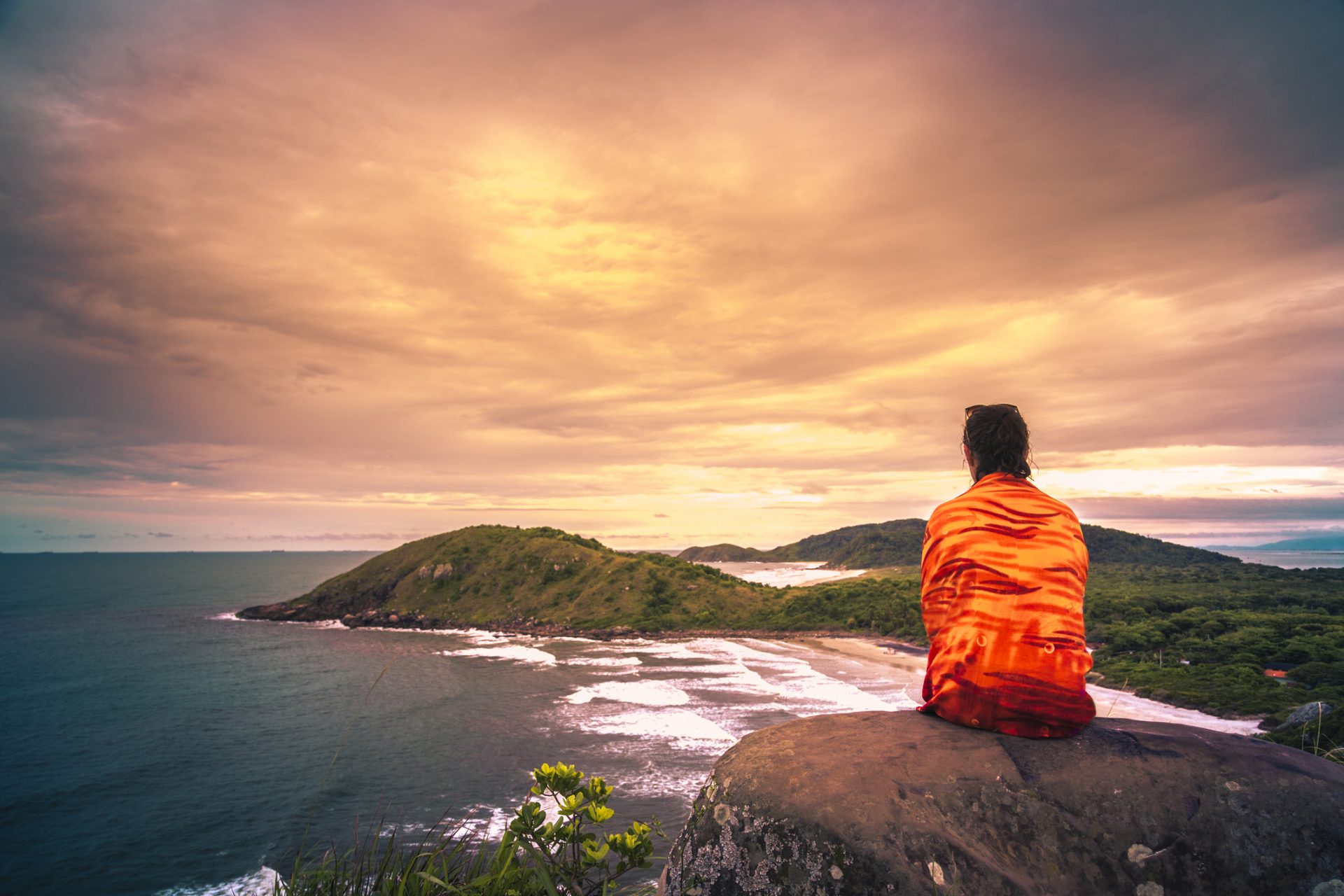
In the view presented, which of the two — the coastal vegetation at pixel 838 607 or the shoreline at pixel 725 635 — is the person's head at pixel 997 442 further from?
the coastal vegetation at pixel 838 607

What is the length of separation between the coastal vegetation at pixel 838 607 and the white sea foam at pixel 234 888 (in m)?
36.8

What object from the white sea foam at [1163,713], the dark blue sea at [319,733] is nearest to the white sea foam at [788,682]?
the dark blue sea at [319,733]

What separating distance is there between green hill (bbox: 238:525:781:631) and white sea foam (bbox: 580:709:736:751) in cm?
3390

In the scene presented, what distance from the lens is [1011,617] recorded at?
12.0 ft

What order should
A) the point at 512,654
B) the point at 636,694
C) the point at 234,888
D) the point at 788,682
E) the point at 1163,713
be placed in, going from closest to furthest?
the point at 234,888 → the point at 1163,713 → the point at 636,694 → the point at 788,682 → the point at 512,654

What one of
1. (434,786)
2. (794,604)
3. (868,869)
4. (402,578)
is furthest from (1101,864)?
(402,578)

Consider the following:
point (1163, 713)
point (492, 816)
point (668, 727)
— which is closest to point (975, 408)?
point (492, 816)

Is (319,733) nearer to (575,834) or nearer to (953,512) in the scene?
(575,834)

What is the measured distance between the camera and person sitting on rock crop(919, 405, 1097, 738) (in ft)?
11.9

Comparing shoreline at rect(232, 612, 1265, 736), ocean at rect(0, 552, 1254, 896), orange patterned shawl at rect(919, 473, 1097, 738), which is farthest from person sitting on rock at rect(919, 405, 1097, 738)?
shoreline at rect(232, 612, 1265, 736)

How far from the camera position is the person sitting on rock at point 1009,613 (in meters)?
3.63

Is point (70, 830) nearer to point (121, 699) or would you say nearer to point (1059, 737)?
point (121, 699)

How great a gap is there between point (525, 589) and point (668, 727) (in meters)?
50.7

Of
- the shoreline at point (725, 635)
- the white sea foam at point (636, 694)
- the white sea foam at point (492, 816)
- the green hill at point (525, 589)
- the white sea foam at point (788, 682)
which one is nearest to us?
the white sea foam at point (492, 816)
